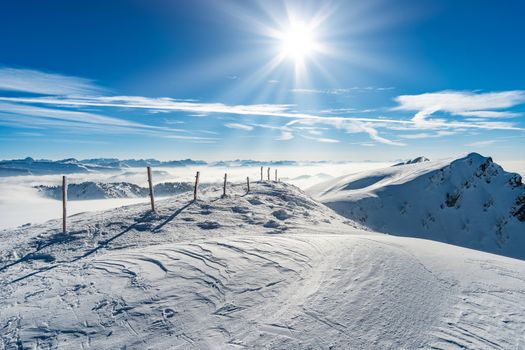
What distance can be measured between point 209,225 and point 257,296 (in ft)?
25.3

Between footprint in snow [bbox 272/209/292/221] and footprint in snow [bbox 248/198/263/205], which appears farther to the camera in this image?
footprint in snow [bbox 248/198/263/205]

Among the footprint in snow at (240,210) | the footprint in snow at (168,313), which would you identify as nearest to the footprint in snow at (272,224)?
the footprint in snow at (240,210)

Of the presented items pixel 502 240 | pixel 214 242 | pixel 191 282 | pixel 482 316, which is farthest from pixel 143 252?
pixel 502 240

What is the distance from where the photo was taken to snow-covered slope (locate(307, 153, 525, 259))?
43.3 m

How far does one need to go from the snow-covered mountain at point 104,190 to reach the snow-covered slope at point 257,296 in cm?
16232

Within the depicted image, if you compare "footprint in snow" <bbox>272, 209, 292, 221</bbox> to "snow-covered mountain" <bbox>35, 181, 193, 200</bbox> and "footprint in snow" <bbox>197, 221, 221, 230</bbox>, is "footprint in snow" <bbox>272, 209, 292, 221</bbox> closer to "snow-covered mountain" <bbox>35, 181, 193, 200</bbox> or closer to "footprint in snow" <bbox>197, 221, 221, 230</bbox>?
"footprint in snow" <bbox>197, 221, 221, 230</bbox>

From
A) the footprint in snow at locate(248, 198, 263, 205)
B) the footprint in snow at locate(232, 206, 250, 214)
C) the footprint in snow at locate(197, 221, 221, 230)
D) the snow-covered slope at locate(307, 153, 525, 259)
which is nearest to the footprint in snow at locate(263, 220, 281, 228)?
the footprint in snow at locate(232, 206, 250, 214)

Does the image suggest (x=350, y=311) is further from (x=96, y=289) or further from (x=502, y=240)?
(x=502, y=240)

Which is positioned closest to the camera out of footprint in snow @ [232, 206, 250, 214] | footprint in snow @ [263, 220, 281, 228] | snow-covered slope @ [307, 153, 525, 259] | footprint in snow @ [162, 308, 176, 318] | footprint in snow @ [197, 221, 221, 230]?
footprint in snow @ [162, 308, 176, 318]

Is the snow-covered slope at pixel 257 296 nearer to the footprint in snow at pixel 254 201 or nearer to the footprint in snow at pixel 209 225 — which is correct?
the footprint in snow at pixel 209 225

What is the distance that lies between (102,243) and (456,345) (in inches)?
446

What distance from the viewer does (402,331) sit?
5.69 m

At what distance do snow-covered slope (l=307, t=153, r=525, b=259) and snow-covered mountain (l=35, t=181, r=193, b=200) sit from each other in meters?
135

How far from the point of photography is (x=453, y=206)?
48.1 metres
